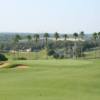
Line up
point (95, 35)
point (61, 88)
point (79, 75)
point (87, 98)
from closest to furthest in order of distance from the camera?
1. point (87, 98)
2. point (61, 88)
3. point (79, 75)
4. point (95, 35)

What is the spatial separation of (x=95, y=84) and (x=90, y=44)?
146m

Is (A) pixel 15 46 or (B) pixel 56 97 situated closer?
(B) pixel 56 97

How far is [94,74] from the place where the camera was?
30.8m

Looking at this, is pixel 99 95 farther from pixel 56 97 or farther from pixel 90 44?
pixel 90 44

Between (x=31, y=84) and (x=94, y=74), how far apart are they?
21.6 ft

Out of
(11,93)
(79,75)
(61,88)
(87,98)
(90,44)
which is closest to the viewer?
(87,98)

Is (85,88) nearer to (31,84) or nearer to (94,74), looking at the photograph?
(31,84)

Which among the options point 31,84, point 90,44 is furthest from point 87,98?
point 90,44

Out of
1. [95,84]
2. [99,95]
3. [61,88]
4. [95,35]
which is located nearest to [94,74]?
[95,84]

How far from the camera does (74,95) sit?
22109 mm

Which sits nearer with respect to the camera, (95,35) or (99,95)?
(99,95)

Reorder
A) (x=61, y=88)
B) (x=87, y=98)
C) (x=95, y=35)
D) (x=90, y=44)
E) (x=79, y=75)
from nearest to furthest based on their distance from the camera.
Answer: (x=87, y=98), (x=61, y=88), (x=79, y=75), (x=95, y=35), (x=90, y=44)

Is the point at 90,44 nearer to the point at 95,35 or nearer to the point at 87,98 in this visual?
the point at 95,35

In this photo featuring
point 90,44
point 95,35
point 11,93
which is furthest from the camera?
point 90,44
